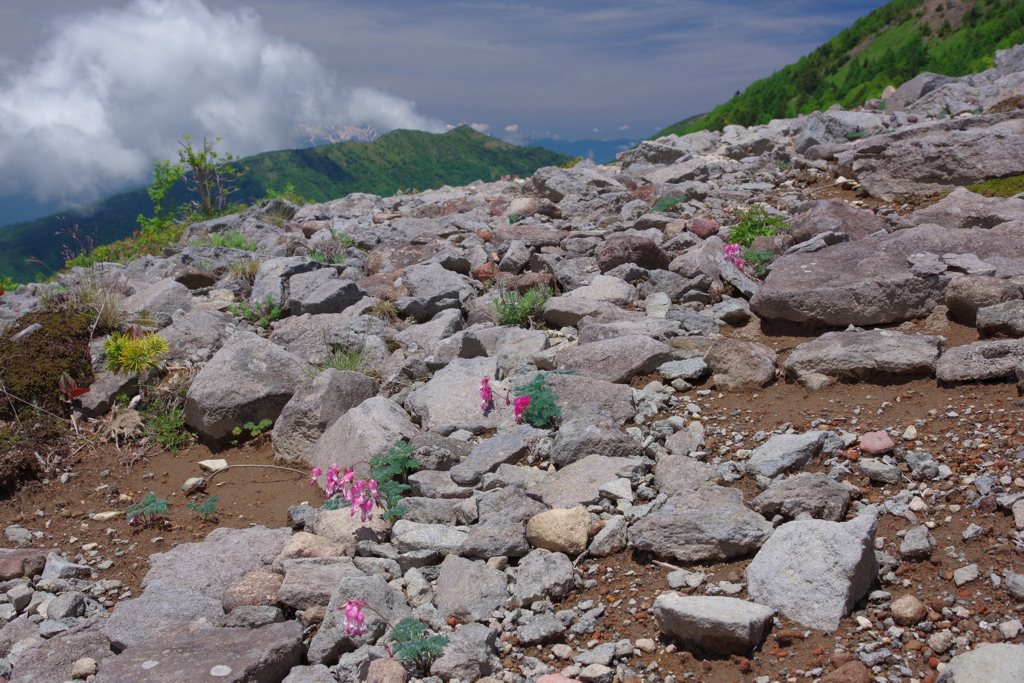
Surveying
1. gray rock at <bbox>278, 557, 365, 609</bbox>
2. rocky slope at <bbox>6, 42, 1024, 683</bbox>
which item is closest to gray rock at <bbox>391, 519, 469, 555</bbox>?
rocky slope at <bbox>6, 42, 1024, 683</bbox>

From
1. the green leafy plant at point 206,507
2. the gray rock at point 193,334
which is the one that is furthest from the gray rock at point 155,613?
the gray rock at point 193,334

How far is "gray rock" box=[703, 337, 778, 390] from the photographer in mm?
5297

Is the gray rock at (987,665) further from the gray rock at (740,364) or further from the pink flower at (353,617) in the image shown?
the gray rock at (740,364)

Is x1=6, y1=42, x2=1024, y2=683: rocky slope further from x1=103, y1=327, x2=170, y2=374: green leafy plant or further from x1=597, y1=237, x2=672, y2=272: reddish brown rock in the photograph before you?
x1=103, y1=327, x2=170, y2=374: green leafy plant

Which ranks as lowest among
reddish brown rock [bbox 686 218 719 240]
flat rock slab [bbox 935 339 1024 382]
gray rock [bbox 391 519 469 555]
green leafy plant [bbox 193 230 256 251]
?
gray rock [bbox 391 519 469 555]

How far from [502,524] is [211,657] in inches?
71.6

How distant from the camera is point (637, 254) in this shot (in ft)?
26.6

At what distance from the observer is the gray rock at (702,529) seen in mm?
3516

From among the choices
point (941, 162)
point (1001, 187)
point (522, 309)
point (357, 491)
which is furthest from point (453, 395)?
point (941, 162)

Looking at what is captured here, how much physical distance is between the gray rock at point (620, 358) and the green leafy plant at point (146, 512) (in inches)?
145

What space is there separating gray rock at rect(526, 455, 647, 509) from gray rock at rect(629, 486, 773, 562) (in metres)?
0.54

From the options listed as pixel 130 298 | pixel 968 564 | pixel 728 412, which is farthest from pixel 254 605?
pixel 130 298

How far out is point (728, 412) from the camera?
503 cm

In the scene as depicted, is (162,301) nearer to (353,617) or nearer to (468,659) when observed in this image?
(353,617)
